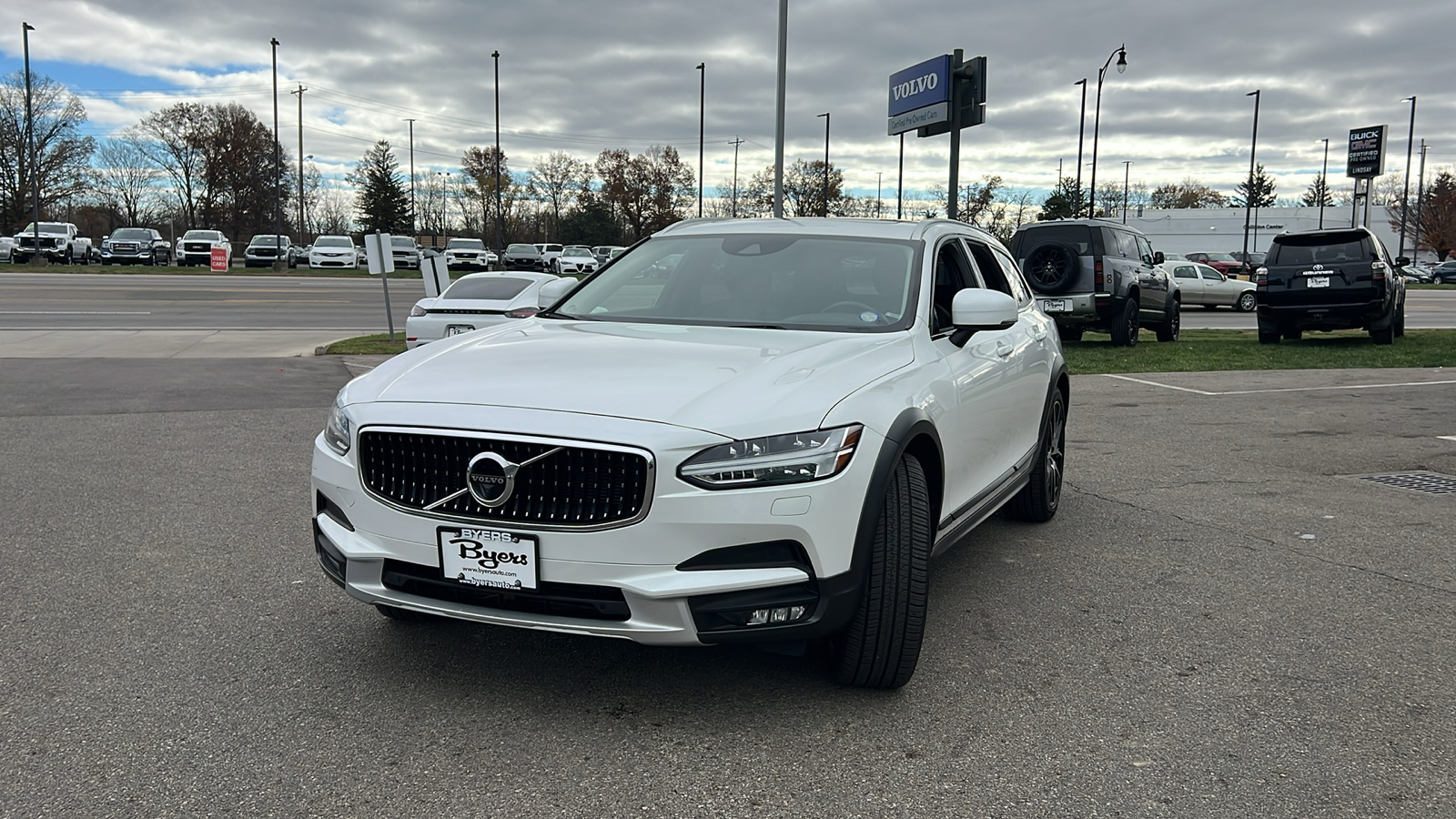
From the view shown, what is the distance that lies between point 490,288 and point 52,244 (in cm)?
4587

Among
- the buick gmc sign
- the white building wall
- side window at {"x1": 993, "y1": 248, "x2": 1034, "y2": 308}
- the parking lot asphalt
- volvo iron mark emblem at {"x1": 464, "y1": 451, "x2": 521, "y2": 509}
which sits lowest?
the parking lot asphalt

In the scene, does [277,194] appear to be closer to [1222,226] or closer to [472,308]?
[472,308]

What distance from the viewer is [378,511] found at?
11.3ft

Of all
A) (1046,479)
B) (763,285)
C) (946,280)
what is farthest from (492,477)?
(1046,479)

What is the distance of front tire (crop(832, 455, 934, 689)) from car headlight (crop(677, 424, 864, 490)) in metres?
0.28

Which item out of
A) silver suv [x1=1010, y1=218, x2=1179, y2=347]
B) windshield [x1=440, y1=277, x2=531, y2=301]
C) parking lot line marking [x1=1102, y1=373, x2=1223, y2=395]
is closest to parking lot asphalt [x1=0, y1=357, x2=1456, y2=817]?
parking lot line marking [x1=1102, y1=373, x2=1223, y2=395]

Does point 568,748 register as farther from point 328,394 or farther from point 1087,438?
point 328,394

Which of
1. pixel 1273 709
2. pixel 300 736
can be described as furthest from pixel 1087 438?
pixel 300 736

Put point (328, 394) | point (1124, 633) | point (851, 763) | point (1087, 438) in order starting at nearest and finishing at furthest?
point (851, 763), point (1124, 633), point (1087, 438), point (328, 394)

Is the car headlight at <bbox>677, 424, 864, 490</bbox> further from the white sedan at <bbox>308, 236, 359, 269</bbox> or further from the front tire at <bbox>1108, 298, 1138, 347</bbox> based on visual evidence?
the white sedan at <bbox>308, 236, 359, 269</bbox>

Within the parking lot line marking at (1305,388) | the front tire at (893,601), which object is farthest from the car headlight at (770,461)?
the parking lot line marking at (1305,388)

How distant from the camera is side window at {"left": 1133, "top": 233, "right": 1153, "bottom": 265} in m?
18.3

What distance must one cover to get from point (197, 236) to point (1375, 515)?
52.8 metres

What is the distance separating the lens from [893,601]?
349 cm
